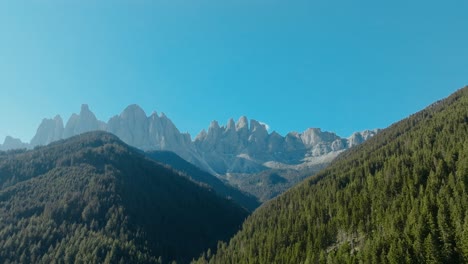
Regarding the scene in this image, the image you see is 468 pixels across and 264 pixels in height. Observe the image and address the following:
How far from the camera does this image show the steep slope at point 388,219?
108 meters

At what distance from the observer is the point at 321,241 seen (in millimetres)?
147500

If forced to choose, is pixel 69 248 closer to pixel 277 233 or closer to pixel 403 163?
pixel 277 233

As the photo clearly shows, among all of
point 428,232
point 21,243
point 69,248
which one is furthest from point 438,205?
point 21,243

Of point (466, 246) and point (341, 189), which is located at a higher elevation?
point (341, 189)

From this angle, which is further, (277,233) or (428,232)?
(277,233)

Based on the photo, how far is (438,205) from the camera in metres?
125

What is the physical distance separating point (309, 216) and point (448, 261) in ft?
242

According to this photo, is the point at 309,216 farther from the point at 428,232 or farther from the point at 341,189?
the point at 428,232

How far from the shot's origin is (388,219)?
428ft

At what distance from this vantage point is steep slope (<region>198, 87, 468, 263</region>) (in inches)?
4262

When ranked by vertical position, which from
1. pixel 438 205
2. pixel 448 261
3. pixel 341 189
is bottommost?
pixel 448 261

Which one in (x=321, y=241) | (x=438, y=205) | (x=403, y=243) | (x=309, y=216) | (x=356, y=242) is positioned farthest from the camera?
(x=309, y=216)

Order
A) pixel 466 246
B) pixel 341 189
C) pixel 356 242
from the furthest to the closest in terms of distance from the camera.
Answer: pixel 341 189, pixel 356 242, pixel 466 246

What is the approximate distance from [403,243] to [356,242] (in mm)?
25161
